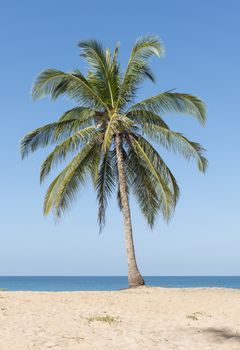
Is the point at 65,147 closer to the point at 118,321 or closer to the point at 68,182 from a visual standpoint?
the point at 68,182

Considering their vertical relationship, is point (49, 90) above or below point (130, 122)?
above

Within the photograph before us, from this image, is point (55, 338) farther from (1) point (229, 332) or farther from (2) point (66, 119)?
(2) point (66, 119)

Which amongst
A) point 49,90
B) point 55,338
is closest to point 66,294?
point 55,338

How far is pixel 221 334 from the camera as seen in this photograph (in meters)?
12.9

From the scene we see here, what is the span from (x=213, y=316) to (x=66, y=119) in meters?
12.7

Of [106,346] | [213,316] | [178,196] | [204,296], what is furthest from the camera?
[178,196]

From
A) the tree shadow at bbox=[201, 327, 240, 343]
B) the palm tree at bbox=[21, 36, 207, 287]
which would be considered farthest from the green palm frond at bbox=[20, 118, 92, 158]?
the tree shadow at bbox=[201, 327, 240, 343]

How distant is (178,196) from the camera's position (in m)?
24.4

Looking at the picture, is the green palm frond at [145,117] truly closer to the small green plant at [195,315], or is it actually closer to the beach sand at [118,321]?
the beach sand at [118,321]

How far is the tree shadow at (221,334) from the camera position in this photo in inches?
483

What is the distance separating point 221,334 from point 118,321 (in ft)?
9.11

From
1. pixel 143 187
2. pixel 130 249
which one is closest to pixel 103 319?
pixel 130 249

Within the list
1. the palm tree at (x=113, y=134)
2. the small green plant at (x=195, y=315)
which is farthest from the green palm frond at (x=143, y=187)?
the small green plant at (x=195, y=315)

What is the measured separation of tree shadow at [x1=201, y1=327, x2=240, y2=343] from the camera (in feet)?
40.2
